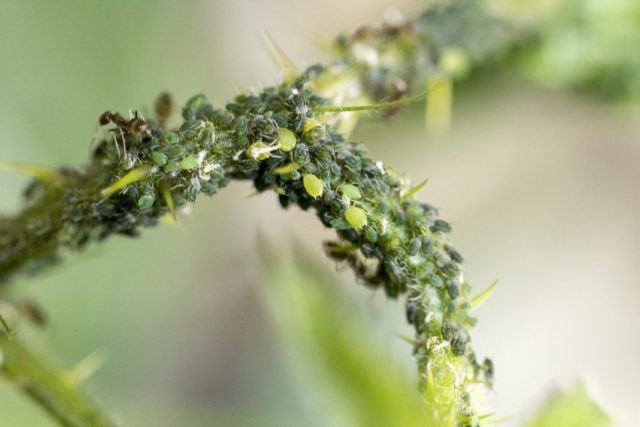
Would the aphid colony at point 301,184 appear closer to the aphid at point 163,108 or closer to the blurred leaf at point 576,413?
the aphid at point 163,108

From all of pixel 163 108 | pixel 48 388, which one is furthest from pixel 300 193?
pixel 48 388

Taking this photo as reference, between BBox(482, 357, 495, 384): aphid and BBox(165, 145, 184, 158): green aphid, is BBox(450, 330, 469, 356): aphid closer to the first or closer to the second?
BBox(482, 357, 495, 384): aphid

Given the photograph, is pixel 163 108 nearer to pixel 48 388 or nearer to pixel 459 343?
pixel 48 388

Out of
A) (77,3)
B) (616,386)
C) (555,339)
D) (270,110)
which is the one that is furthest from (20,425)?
(616,386)

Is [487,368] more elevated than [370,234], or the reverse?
[370,234]

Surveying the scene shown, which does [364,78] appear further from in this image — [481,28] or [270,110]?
[481,28]

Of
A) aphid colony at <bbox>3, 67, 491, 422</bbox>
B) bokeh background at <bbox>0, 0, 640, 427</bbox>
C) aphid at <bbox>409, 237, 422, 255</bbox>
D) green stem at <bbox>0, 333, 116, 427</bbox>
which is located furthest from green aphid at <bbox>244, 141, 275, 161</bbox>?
bokeh background at <bbox>0, 0, 640, 427</bbox>
